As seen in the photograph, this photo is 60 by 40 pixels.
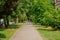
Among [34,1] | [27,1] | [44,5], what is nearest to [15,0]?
[27,1]

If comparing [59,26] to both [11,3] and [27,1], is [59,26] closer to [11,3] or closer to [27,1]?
[11,3]

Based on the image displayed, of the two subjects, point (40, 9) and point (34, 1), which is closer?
point (40, 9)

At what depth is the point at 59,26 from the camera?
26672 mm

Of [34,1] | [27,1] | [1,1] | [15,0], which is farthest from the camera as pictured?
[34,1]

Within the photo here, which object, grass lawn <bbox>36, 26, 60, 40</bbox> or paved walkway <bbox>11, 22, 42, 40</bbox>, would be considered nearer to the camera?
grass lawn <bbox>36, 26, 60, 40</bbox>

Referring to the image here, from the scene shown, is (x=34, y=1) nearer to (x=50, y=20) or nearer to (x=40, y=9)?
(x=40, y=9)

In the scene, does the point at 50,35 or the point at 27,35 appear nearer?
the point at 50,35

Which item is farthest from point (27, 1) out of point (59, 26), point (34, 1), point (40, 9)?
point (59, 26)

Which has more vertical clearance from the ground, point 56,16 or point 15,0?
point 15,0

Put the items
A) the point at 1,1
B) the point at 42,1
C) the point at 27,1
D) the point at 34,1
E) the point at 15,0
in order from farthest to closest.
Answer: the point at 34,1
the point at 42,1
the point at 27,1
the point at 15,0
the point at 1,1

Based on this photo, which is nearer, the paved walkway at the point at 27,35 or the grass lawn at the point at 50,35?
the grass lawn at the point at 50,35

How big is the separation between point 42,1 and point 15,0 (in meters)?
26.5

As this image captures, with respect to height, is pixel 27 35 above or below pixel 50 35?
below

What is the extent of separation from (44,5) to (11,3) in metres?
24.6
